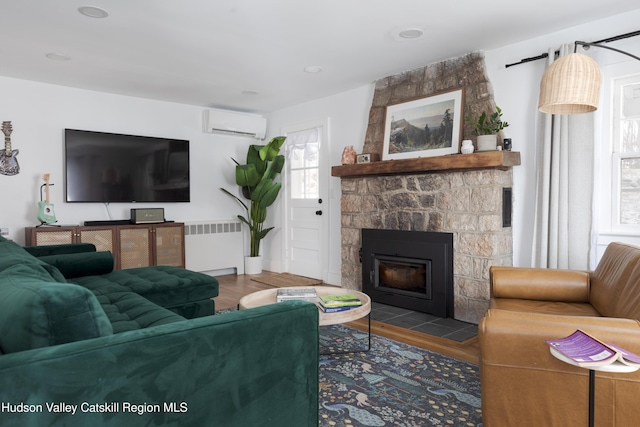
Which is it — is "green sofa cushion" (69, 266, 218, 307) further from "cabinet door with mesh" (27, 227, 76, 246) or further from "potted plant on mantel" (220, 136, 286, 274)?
"potted plant on mantel" (220, 136, 286, 274)

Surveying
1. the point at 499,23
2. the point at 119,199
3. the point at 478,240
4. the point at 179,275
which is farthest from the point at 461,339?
the point at 119,199

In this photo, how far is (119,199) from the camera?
493 cm

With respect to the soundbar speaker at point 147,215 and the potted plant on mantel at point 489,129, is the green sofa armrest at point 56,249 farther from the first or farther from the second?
the potted plant on mantel at point 489,129

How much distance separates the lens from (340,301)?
2.56m

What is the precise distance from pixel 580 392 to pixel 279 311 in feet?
3.77

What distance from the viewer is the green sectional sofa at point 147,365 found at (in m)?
0.95

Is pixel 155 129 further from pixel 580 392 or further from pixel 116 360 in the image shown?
pixel 580 392

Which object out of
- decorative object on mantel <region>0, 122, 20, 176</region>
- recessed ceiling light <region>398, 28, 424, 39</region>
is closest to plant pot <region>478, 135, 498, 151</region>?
recessed ceiling light <region>398, 28, 424, 39</region>

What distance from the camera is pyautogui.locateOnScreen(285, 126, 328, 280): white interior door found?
17.5 feet

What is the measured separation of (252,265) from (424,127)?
3115 millimetres

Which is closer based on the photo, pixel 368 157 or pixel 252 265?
pixel 368 157

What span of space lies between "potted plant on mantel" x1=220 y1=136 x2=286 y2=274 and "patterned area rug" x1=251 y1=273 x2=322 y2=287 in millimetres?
408

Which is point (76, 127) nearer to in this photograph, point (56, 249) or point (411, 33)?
point (56, 249)

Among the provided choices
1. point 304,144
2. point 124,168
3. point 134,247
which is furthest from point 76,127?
point 304,144
